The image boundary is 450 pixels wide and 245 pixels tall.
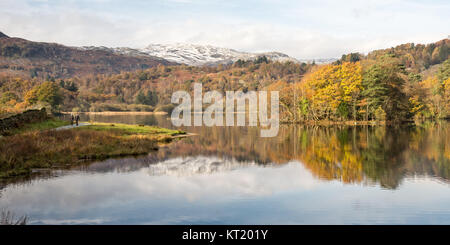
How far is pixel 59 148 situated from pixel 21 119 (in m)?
10.0

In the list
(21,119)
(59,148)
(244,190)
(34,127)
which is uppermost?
(21,119)

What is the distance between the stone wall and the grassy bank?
2.10 m

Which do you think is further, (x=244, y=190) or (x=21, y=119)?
(x=21, y=119)

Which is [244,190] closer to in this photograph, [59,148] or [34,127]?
[59,148]

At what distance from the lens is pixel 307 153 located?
2945cm

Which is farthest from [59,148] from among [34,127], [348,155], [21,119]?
[348,155]

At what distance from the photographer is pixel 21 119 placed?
32.1 m

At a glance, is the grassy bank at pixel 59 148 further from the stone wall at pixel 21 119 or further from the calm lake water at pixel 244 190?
the stone wall at pixel 21 119

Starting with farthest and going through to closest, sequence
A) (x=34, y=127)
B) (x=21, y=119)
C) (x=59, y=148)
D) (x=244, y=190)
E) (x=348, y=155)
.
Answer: (x=34, y=127) < (x=21, y=119) < (x=348, y=155) < (x=59, y=148) < (x=244, y=190)

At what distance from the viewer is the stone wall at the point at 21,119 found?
27619 millimetres

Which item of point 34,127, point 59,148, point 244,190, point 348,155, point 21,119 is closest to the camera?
point 244,190

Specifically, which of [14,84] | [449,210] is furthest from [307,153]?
[14,84]

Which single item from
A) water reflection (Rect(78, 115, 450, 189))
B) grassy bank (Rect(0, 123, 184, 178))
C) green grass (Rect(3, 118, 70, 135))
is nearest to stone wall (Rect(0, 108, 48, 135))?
green grass (Rect(3, 118, 70, 135))
